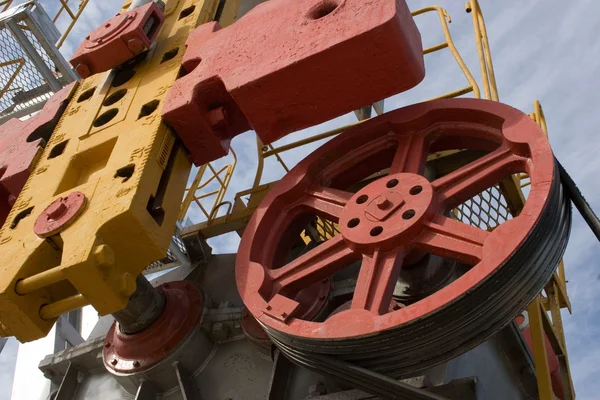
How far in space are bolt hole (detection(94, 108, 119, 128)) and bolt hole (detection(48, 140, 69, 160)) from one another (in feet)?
0.87

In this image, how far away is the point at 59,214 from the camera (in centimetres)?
473

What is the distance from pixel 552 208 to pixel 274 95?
194cm

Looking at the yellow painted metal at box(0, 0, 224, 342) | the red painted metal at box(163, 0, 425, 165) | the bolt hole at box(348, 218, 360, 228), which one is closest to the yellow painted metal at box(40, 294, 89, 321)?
the yellow painted metal at box(0, 0, 224, 342)

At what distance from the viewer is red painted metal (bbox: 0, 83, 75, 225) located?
222 inches

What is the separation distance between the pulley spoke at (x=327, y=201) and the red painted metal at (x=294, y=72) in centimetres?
48

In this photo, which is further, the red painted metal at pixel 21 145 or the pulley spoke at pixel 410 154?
the red painted metal at pixel 21 145

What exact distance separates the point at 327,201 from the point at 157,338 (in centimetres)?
163

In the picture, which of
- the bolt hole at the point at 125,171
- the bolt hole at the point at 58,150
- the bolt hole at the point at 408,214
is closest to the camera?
the bolt hole at the point at 408,214

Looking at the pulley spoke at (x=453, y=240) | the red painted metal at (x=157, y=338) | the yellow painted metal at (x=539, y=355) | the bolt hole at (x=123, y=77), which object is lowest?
the yellow painted metal at (x=539, y=355)

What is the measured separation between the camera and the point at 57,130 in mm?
5906

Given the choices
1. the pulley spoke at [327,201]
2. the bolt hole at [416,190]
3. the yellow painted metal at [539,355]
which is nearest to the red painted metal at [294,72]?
the pulley spoke at [327,201]

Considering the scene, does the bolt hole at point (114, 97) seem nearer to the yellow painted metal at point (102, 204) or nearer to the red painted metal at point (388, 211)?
the yellow painted metal at point (102, 204)

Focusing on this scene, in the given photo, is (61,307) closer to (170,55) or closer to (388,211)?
(388,211)

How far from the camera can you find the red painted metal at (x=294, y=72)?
4711mm
